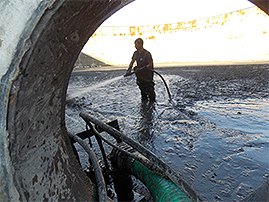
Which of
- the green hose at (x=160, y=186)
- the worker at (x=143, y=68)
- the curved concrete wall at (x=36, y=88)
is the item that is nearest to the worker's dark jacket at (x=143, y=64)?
the worker at (x=143, y=68)

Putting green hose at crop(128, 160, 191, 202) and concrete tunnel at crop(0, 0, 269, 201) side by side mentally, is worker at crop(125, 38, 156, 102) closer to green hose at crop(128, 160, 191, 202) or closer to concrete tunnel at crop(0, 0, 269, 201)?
green hose at crop(128, 160, 191, 202)

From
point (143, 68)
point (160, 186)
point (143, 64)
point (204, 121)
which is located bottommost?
point (204, 121)

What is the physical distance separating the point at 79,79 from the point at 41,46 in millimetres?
12032

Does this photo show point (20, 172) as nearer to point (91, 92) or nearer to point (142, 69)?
point (142, 69)

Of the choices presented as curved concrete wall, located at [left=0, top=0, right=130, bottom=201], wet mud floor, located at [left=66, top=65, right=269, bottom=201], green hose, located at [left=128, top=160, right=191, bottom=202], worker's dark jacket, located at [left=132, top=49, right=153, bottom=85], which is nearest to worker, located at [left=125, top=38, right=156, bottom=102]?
worker's dark jacket, located at [left=132, top=49, right=153, bottom=85]

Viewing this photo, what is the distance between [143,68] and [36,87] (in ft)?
20.6

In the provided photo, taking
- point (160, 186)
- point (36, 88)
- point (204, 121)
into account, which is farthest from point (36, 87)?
point (204, 121)

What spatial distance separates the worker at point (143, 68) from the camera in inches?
294

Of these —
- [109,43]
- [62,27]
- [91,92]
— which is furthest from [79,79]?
[62,27]

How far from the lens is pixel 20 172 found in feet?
4.24

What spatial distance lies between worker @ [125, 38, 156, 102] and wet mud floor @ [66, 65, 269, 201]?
47 centimetres

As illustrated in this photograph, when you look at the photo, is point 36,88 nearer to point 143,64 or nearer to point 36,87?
point 36,87

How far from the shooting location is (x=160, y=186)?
2207mm

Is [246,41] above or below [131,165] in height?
above
